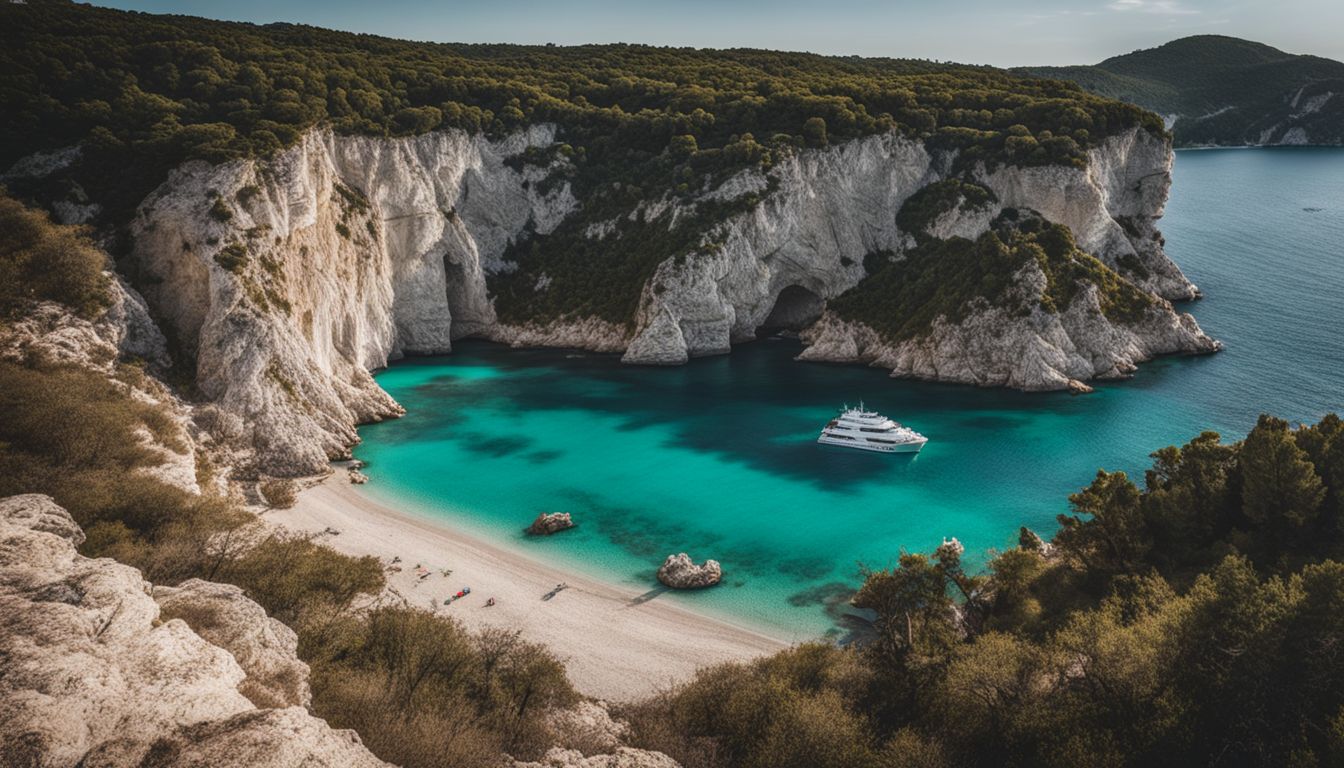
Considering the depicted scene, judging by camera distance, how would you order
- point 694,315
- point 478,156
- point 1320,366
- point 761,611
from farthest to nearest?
1. point 478,156
2. point 694,315
3. point 1320,366
4. point 761,611

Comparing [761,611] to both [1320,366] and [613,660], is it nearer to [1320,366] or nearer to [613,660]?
[613,660]

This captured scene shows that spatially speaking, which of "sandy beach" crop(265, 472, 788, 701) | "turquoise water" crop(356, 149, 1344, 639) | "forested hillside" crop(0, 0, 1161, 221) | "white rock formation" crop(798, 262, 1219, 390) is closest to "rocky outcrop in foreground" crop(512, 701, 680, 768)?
"sandy beach" crop(265, 472, 788, 701)

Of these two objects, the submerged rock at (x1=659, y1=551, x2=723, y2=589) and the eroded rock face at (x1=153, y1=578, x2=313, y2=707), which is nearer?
the eroded rock face at (x1=153, y1=578, x2=313, y2=707)

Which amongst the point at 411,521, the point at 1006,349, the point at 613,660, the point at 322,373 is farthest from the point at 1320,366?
the point at 322,373

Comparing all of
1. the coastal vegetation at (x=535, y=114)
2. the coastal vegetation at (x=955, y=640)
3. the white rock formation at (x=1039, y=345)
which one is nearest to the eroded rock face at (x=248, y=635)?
the coastal vegetation at (x=955, y=640)

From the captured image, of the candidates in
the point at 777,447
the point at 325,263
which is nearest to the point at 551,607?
the point at 777,447

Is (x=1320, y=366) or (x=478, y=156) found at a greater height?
(x=478, y=156)

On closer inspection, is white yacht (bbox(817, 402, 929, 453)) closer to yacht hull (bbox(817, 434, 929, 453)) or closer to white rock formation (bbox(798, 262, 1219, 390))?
yacht hull (bbox(817, 434, 929, 453))
